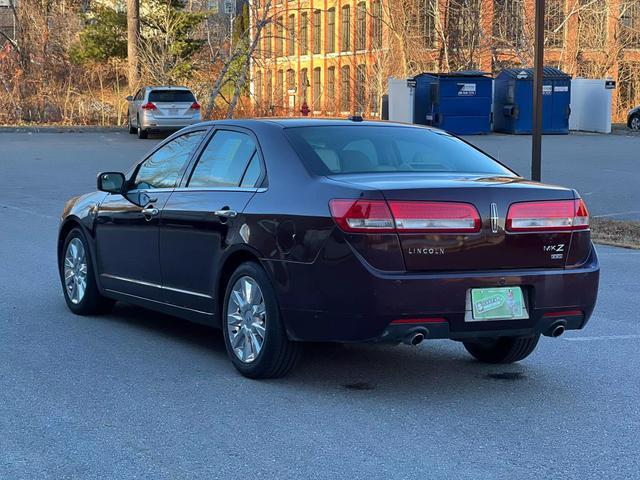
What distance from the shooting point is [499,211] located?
6.12 metres

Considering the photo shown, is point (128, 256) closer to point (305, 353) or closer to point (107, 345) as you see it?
point (107, 345)

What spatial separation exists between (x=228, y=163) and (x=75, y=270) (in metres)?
2.30

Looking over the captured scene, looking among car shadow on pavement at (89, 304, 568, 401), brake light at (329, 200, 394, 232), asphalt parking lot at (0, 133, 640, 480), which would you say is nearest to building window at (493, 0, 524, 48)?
asphalt parking lot at (0, 133, 640, 480)

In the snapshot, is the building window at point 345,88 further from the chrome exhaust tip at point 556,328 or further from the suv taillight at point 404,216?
the suv taillight at point 404,216

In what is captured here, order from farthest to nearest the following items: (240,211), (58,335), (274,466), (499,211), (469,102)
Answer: (469,102) < (58,335) < (240,211) < (499,211) < (274,466)

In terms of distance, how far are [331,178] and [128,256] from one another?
2275 mm

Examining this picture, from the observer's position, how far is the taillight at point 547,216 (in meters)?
6.17

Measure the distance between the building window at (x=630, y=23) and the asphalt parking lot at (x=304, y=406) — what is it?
45.7 m

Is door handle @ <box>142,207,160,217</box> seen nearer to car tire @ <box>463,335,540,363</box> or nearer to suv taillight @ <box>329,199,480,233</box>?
suv taillight @ <box>329,199,480,233</box>

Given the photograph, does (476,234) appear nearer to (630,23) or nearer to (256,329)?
(256,329)

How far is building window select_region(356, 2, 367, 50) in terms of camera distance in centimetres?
5927

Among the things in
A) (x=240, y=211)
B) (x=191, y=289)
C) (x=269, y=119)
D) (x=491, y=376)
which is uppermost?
(x=269, y=119)

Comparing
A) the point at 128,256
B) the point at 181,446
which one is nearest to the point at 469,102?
the point at 128,256

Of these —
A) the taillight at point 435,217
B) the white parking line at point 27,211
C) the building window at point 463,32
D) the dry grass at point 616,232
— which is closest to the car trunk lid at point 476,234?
the taillight at point 435,217
